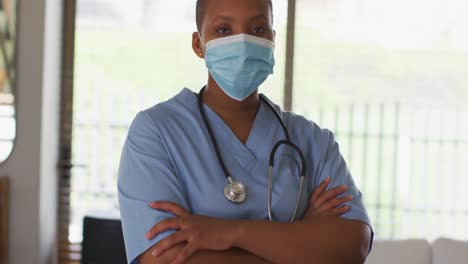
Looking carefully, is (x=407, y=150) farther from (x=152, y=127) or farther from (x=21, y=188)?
(x=152, y=127)

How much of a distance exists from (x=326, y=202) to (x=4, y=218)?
2452 millimetres

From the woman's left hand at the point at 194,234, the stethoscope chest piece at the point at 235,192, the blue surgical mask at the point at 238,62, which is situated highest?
the blue surgical mask at the point at 238,62

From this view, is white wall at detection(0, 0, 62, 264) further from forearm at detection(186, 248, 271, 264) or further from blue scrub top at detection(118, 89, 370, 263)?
forearm at detection(186, 248, 271, 264)

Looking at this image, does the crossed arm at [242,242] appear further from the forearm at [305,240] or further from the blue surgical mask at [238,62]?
the blue surgical mask at [238,62]

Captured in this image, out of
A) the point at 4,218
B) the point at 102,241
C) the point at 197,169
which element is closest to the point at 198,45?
the point at 197,169

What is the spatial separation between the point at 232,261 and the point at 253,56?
0.41 metres

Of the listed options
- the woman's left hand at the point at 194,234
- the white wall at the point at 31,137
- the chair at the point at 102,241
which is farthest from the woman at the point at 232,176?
the white wall at the point at 31,137

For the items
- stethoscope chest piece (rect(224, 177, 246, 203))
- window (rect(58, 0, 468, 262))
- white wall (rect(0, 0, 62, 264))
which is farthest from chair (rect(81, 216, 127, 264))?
stethoscope chest piece (rect(224, 177, 246, 203))

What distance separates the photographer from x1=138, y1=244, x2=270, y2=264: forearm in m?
1.46

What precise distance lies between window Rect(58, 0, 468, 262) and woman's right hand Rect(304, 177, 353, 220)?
2.27 m

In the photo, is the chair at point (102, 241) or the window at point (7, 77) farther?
the window at point (7, 77)

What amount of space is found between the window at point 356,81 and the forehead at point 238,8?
232 cm

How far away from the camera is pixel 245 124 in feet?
5.38

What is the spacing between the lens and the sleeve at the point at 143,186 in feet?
4.91
